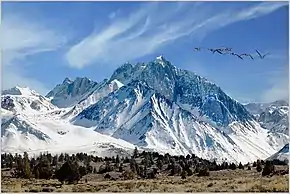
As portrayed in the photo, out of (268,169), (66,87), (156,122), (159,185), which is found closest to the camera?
(159,185)

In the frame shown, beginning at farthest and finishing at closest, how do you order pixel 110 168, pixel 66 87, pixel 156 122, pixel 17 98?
pixel 156 122 < pixel 66 87 < pixel 110 168 < pixel 17 98

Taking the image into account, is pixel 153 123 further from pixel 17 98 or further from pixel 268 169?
pixel 268 169

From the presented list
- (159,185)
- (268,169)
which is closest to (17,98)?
(159,185)

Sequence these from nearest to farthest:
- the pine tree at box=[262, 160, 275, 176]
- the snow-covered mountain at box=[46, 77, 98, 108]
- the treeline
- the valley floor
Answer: the valley floor → the pine tree at box=[262, 160, 275, 176] → the treeline → the snow-covered mountain at box=[46, 77, 98, 108]

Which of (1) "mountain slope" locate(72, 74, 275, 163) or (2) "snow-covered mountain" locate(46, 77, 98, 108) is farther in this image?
(1) "mountain slope" locate(72, 74, 275, 163)

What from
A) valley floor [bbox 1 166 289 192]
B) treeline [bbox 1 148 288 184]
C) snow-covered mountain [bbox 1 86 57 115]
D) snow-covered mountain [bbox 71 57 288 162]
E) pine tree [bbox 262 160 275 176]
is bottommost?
valley floor [bbox 1 166 289 192]

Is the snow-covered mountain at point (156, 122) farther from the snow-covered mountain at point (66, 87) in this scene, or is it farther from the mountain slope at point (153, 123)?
the snow-covered mountain at point (66, 87)

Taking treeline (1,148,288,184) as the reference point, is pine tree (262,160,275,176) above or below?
below

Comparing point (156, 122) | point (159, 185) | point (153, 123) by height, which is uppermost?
point (153, 123)

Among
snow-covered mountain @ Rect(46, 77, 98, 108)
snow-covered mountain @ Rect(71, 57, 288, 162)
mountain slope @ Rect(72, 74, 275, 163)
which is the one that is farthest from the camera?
mountain slope @ Rect(72, 74, 275, 163)

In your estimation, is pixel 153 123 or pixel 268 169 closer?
pixel 268 169

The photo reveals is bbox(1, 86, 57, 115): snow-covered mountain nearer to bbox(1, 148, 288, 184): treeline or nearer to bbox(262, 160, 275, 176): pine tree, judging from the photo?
bbox(1, 148, 288, 184): treeline

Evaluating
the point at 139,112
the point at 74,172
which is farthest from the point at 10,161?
the point at 139,112

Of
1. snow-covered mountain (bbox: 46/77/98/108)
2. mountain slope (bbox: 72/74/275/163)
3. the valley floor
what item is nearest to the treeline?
the valley floor
